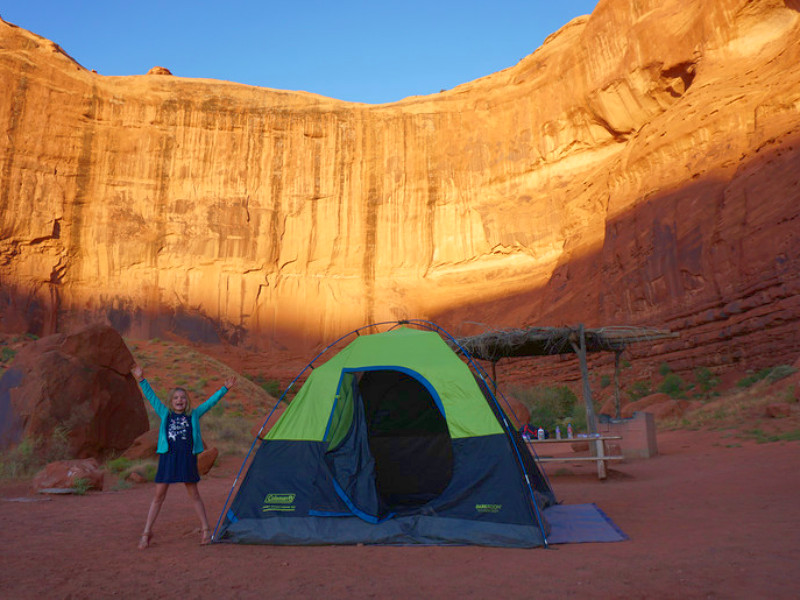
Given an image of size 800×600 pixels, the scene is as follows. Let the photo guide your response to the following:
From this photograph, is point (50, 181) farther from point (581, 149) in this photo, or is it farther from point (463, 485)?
point (463, 485)

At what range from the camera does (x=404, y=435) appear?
745 cm

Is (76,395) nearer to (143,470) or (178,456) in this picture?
(143,470)

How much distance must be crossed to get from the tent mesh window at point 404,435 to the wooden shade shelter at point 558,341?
12.6ft

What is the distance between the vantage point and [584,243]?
30.5 m

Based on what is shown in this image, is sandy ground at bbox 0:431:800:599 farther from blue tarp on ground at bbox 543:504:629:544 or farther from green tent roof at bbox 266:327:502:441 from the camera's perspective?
green tent roof at bbox 266:327:502:441

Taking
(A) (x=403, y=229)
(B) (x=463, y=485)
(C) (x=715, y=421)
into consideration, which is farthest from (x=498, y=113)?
(B) (x=463, y=485)

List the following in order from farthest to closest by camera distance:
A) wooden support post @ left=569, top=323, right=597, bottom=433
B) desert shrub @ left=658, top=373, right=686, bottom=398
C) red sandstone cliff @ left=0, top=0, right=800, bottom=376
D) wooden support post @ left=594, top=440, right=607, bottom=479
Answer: red sandstone cliff @ left=0, top=0, right=800, bottom=376, desert shrub @ left=658, top=373, right=686, bottom=398, wooden support post @ left=569, top=323, right=597, bottom=433, wooden support post @ left=594, top=440, right=607, bottom=479

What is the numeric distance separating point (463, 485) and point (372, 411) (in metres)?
2.10

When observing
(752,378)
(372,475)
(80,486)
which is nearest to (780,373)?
(752,378)

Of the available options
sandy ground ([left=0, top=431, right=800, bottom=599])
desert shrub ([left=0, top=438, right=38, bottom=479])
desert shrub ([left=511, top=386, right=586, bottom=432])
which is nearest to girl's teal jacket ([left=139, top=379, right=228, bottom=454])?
sandy ground ([left=0, top=431, right=800, bottom=599])

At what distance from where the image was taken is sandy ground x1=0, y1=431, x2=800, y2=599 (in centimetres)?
386

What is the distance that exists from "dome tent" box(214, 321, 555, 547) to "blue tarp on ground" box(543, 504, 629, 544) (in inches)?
9.2

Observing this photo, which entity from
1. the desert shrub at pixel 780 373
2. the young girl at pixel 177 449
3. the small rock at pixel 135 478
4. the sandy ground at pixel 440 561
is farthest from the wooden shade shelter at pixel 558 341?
the young girl at pixel 177 449

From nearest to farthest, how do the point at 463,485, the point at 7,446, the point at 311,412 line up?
the point at 463,485 < the point at 311,412 < the point at 7,446
